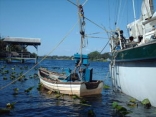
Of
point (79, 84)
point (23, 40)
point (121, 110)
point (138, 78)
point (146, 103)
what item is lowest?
point (121, 110)

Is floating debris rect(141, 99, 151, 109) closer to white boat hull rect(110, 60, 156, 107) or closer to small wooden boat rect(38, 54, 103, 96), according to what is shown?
white boat hull rect(110, 60, 156, 107)

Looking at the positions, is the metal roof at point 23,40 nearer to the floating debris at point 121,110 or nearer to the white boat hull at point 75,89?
the white boat hull at point 75,89

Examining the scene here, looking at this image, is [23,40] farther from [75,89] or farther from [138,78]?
[138,78]

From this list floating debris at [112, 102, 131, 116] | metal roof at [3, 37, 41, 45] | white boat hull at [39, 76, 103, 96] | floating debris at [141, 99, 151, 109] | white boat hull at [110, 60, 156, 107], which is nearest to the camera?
white boat hull at [110, 60, 156, 107]

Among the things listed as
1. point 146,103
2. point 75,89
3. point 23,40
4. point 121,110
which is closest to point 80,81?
point 75,89

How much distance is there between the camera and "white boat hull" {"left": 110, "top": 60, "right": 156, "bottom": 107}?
11217 mm

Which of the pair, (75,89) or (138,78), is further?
(75,89)

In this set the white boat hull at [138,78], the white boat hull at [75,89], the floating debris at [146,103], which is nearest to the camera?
the white boat hull at [138,78]

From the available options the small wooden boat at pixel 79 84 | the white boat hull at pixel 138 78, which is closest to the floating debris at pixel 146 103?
the white boat hull at pixel 138 78

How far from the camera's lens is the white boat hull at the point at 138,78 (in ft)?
36.8

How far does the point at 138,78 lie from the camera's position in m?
12.7

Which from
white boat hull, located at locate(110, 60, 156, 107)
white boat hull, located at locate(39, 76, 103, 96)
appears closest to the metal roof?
white boat hull, located at locate(39, 76, 103, 96)

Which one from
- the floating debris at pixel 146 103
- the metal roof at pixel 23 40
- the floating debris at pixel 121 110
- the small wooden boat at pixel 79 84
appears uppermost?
the metal roof at pixel 23 40

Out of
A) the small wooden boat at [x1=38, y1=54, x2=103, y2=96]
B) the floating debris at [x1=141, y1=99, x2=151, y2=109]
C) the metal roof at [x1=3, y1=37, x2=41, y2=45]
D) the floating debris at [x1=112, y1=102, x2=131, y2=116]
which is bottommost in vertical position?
the floating debris at [x1=112, y1=102, x2=131, y2=116]
